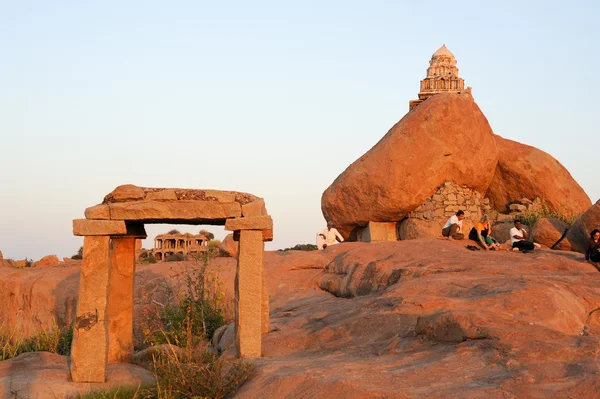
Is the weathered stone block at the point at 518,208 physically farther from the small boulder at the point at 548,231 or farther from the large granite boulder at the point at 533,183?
the small boulder at the point at 548,231

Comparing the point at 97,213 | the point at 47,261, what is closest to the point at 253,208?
the point at 97,213

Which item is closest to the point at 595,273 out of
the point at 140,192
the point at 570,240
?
the point at 570,240

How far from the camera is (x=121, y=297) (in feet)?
32.9

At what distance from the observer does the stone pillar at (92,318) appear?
27.3 feet

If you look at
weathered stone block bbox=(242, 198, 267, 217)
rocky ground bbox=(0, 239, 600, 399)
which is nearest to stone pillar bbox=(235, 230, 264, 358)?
weathered stone block bbox=(242, 198, 267, 217)

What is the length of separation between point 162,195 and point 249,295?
162cm

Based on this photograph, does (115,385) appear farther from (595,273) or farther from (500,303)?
(595,273)

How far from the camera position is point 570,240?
16.4 meters

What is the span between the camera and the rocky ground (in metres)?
5.93

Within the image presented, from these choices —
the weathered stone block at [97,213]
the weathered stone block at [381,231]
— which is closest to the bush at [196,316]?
the weathered stone block at [97,213]

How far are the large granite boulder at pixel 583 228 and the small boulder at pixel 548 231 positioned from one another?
380 millimetres

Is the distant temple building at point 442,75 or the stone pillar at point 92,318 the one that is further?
the distant temple building at point 442,75

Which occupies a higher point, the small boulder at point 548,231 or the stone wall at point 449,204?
the stone wall at point 449,204

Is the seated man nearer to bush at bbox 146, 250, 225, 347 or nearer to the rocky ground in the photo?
the rocky ground
